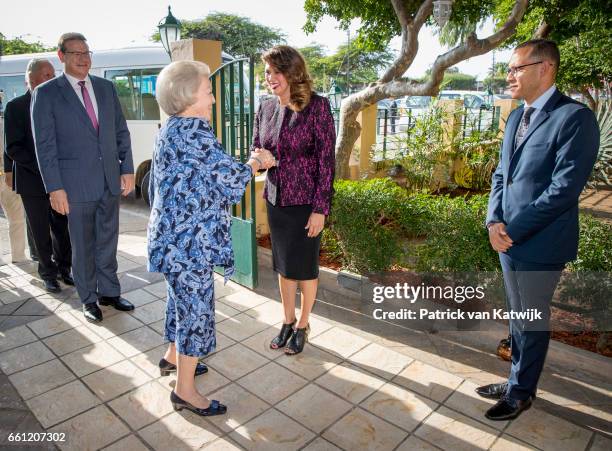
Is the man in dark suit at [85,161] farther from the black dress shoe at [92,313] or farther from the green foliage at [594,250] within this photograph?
the green foliage at [594,250]

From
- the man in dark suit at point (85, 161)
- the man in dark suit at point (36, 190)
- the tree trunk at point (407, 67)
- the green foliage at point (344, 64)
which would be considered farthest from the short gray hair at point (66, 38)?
the green foliage at point (344, 64)

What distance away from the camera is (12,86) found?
28.0ft

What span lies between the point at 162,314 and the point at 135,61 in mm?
5209

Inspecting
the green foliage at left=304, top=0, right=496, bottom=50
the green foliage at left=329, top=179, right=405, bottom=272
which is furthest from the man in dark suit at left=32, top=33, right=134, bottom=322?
the green foliage at left=304, top=0, right=496, bottom=50

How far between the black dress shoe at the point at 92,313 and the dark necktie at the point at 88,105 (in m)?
1.28

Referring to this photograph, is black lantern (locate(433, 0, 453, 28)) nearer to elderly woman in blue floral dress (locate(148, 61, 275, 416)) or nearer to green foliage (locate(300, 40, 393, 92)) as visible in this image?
elderly woman in blue floral dress (locate(148, 61, 275, 416))

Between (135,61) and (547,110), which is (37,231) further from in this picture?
(135,61)

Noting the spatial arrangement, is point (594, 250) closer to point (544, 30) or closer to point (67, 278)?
point (67, 278)

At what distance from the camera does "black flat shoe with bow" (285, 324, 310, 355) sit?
2.93 meters

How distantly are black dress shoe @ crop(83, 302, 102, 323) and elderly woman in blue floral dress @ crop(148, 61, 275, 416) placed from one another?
54.5 inches

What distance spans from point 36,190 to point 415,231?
3.03m

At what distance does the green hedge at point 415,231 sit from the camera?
3127 millimetres

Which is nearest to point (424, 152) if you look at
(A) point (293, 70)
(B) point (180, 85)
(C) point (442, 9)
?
(C) point (442, 9)

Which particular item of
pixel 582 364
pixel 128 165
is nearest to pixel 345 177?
pixel 128 165
